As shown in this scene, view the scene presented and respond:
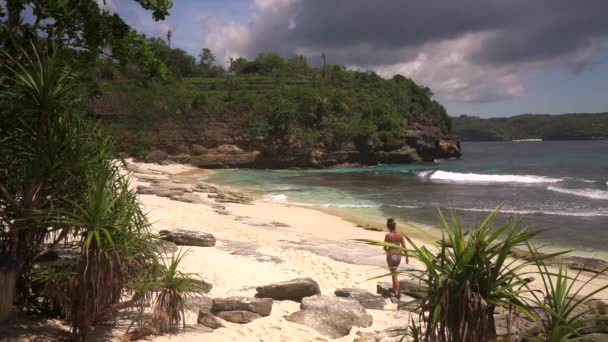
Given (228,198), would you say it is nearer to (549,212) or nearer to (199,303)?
(199,303)

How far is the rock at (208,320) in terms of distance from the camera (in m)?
5.29

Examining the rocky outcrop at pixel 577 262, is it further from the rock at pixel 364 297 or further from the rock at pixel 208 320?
the rock at pixel 208 320

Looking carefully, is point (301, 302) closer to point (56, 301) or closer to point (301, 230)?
point (56, 301)

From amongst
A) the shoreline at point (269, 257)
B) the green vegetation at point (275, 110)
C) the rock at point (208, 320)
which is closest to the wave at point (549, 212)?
the shoreline at point (269, 257)

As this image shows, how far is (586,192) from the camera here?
93.5 ft

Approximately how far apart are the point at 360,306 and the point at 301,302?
876 mm

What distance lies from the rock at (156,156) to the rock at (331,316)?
38842mm

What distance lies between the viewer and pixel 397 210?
20562mm

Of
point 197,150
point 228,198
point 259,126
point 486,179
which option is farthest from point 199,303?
point 259,126

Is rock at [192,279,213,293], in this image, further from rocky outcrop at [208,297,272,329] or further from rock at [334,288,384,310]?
rock at [334,288,384,310]

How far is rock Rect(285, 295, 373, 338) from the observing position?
5688 millimetres

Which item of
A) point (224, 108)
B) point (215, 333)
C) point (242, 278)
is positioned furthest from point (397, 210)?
point (224, 108)

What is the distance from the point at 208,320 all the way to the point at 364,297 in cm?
277

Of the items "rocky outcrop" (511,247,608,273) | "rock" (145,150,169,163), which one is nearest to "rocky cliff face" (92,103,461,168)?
"rock" (145,150,169,163)
